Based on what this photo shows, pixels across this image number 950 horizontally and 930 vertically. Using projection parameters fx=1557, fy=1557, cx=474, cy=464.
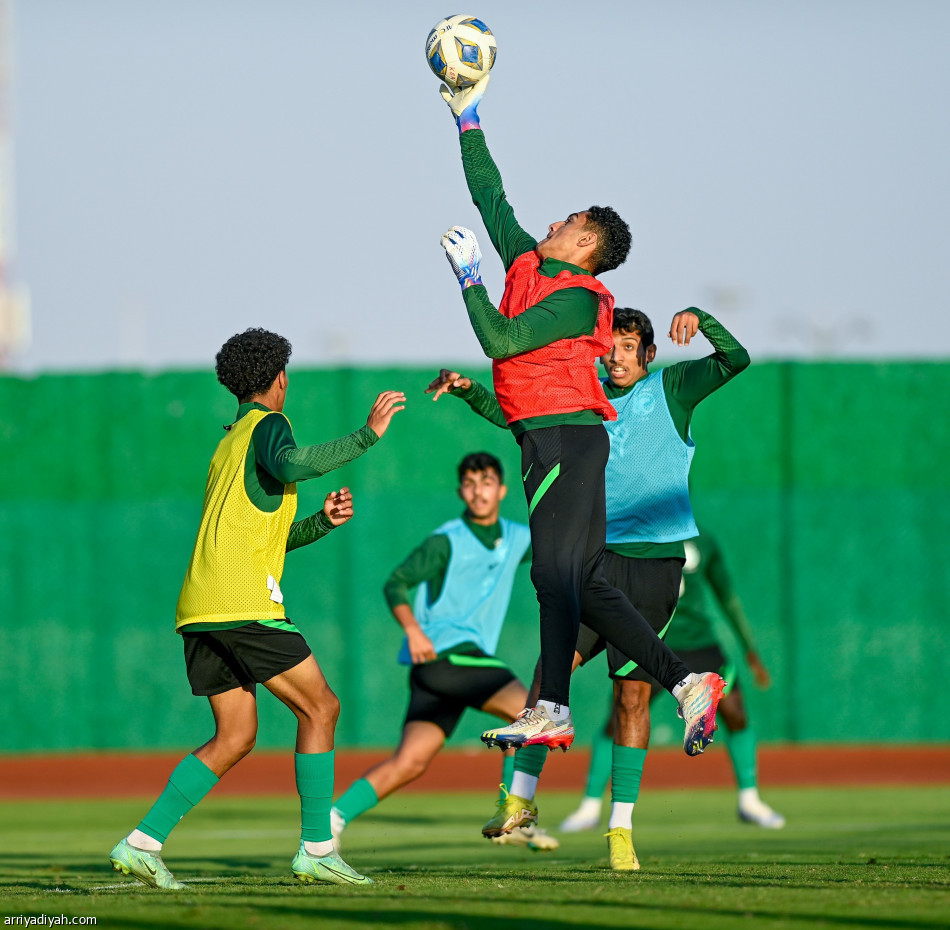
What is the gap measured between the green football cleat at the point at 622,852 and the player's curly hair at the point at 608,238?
7.62 ft

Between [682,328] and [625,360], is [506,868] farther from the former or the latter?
[682,328]

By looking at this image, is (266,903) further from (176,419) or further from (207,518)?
(176,419)

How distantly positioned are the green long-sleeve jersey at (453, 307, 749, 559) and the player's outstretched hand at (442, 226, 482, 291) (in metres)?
0.64

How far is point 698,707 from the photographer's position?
227 inches

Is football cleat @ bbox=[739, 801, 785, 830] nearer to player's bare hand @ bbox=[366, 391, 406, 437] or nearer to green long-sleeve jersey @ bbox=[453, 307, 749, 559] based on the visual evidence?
green long-sleeve jersey @ bbox=[453, 307, 749, 559]

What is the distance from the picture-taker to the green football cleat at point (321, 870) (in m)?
5.92

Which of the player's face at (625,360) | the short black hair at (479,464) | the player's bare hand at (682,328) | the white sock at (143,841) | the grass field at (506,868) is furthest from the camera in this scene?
the short black hair at (479,464)

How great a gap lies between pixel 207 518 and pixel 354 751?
30.2ft

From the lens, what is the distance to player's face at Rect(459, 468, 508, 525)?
8.72 metres

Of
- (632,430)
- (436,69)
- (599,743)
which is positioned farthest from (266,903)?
(599,743)

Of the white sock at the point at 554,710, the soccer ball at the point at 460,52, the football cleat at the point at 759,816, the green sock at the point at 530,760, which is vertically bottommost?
the football cleat at the point at 759,816

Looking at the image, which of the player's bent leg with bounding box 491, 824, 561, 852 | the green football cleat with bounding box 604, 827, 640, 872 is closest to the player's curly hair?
the green football cleat with bounding box 604, 827, 640, 872

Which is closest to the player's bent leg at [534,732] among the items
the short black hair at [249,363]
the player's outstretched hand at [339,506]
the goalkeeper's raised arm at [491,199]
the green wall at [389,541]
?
the player's outstretched hand at [339,506]

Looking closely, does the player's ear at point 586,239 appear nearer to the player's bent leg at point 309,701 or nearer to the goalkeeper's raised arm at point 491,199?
the goalkeeper's raised arm at point 491,199
